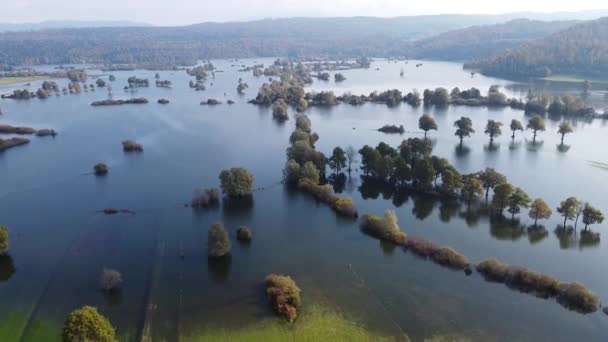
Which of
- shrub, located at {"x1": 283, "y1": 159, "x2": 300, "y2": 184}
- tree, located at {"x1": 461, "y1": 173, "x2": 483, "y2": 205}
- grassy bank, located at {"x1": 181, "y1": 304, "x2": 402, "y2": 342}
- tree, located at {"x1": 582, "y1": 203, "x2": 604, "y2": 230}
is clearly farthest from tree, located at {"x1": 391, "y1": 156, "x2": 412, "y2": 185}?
grassy bank, located at {"x1": 181, "y1": 304, "x2": 402, "y2": 342}

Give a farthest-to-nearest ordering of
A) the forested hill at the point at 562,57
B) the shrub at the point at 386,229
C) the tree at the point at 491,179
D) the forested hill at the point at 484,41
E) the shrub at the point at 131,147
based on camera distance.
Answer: the forested hill at the point at 484,41 → the forested hill at the point at 562,57 → the shrub at the point at 131,147 → the tree at the point at 491,179 → the shrub at the point at 386,229

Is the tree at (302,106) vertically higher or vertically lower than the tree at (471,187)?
higher

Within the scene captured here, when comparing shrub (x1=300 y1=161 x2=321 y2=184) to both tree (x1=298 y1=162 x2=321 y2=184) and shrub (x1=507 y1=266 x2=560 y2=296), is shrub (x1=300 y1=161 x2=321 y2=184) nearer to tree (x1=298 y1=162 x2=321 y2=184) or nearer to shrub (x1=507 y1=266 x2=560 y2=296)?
tree (x1=298 y1=162 x2=321 y2=184)

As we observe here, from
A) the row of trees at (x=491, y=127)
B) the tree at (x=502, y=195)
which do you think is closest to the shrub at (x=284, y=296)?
the tree at (x=502, y=195)

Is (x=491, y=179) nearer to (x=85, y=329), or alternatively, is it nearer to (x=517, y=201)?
(x=517, y=201)

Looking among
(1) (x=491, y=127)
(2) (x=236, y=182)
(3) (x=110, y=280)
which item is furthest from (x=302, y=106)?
(3) (x=110, y=280)

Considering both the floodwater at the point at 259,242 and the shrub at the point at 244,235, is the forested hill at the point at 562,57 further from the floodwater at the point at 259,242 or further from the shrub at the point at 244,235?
the shrub at the point at 244,235

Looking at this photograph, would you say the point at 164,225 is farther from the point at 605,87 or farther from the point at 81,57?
the point at 81,57
